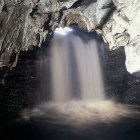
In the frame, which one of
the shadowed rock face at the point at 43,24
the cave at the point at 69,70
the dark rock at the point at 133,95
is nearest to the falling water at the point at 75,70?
the cave at the point at 69,70

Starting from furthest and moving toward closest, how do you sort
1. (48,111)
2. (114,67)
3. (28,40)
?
(114,67), (48,111), (28,40)

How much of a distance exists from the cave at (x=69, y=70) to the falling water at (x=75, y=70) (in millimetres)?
61

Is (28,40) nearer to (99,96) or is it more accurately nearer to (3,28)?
(3,28)

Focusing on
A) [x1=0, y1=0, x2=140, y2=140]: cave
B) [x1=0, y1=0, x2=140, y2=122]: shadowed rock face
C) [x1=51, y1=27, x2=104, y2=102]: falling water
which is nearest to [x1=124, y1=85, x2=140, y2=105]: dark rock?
[x1=0, y1=0, x2=140, y2=140]: cave

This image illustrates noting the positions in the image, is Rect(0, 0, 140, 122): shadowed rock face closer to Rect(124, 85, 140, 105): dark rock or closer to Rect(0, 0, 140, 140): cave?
Rect(0, 0, 140, 140): cave

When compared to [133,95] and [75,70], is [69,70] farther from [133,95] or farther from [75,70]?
[133,95]

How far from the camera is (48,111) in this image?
13945 millimetres

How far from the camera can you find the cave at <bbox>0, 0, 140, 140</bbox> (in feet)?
36.7

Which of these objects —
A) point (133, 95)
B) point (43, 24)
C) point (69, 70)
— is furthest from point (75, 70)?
point (43, 24)

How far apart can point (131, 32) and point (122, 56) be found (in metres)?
3.61

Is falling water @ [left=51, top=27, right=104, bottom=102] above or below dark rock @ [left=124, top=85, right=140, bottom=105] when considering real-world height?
above

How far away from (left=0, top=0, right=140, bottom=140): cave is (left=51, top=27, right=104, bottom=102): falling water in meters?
0.06

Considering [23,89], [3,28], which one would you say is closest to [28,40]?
[3,28]

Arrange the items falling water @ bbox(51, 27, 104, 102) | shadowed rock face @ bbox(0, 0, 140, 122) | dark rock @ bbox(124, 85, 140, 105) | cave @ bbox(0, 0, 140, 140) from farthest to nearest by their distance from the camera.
Answer: falling water @ bbox(51, 27, 104, 102) → dark rock @ bbox(124, 85, 140, 105) → cave @ bbox(0, 0, 140, 140) → shadowed rock face @ bbox(0, 0, 140, 122)
